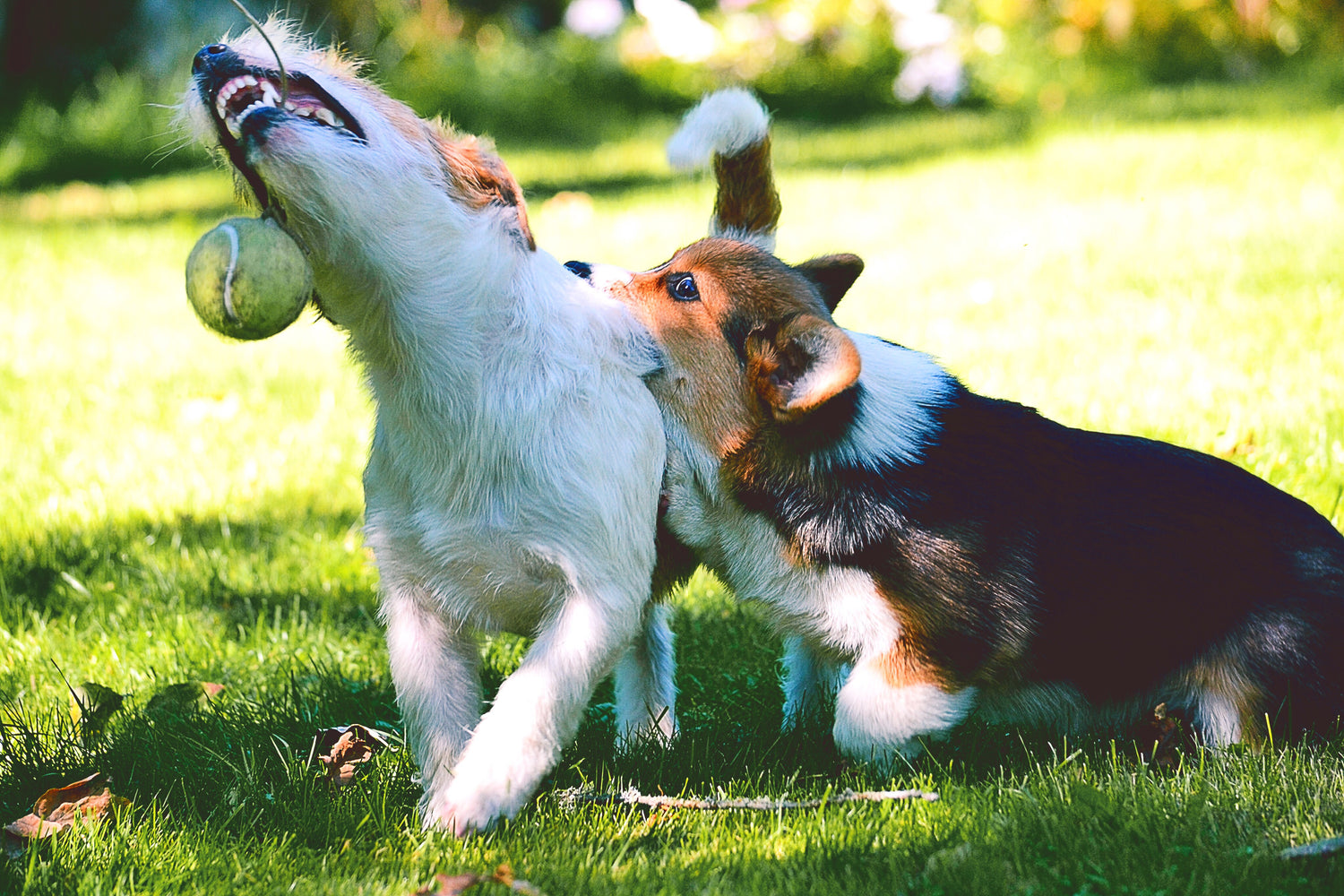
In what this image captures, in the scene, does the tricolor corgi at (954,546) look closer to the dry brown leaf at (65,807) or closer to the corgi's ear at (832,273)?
the corgi's ear at (832,273)

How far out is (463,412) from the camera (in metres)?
2.81

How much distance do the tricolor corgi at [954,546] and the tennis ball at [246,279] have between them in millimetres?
833

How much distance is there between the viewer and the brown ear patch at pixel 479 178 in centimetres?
284

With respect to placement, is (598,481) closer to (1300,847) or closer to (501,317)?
(501,317)

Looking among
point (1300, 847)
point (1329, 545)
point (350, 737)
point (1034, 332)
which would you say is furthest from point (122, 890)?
point (1034, 332)

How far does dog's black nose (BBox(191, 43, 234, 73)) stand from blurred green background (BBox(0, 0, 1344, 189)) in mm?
9985

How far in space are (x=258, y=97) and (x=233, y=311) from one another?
42 cm

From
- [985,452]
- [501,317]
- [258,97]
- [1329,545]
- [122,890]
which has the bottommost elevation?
[122,890]

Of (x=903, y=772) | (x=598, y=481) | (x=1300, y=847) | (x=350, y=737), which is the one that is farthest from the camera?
(x=350, y=737)

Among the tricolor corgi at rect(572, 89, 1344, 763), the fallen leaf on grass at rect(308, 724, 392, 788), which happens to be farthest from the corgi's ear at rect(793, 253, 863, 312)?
the fallen leaf on grass at rect(308, 724, 392, 788)

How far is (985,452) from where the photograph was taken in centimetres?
317

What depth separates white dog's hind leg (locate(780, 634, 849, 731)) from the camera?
3.30 m

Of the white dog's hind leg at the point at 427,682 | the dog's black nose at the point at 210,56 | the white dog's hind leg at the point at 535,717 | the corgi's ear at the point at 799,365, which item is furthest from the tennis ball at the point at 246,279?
the corgi's ear at the point at 799,365

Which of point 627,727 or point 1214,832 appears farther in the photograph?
point 627,727
